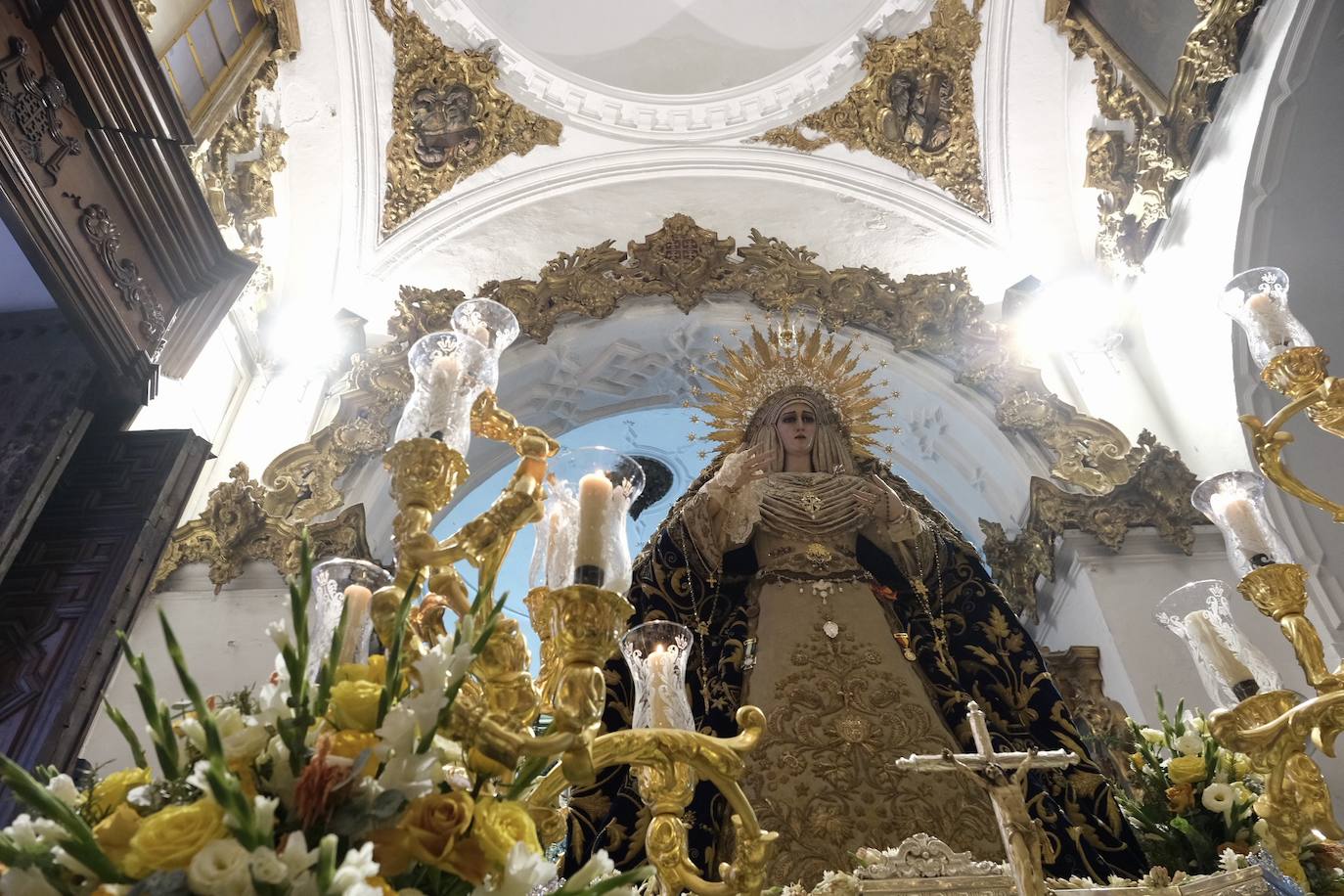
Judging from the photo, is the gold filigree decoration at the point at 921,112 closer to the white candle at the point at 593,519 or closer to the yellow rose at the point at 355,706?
the white candle at the point at 593,519

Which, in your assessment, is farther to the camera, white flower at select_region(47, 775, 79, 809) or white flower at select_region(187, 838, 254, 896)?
white flower at select_region(47, 775, 79, 809)

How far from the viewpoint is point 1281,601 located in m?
2.39

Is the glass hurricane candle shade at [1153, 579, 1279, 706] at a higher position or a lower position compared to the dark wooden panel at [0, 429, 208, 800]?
lower

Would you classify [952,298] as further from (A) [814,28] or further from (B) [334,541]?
(B) [334,541]

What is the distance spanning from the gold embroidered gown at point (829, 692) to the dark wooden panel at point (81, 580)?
2.47m

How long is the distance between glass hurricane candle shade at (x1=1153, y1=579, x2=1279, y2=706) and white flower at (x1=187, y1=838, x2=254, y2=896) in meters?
2.54

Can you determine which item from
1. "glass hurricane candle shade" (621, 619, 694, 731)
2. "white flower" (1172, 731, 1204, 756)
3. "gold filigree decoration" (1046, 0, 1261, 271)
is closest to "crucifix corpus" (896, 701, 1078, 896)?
"glass hurricane candle shade" (621, 619, 694, 731)

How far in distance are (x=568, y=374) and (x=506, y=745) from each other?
6112 millimetres

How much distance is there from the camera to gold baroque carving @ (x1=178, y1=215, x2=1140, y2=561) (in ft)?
18.3

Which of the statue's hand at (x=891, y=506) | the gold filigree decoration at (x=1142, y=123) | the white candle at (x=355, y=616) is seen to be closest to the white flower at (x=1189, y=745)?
the statue's hand at (x=891, y=506)

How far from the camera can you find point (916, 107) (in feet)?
24.6

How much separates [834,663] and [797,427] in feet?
4.23

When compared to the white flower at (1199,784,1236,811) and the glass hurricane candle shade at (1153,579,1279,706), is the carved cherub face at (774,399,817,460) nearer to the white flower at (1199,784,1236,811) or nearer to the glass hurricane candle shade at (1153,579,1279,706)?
the glass hurricane candle shade at (1153,579,1279,706)

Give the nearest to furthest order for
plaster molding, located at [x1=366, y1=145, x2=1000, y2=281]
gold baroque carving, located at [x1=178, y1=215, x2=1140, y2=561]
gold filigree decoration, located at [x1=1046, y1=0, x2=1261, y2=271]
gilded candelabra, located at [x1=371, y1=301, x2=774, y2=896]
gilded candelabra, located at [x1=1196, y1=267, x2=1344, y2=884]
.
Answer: gilded candelabra, located at [x1=371, y1=301, x2=774, y2=896]
gilded candelabra, located at [x1=1196, y1=267, x2=1344, y2=884]
gold filigree decoration, located at [x1=1046, y1=0, x2=1261, y2=271]
gold baroque carving, located at [x1=178, y1=215, x2=1140, y2=561]
plaster molding, located at [x1=366, y1=145, x2=1000, y2=281]
